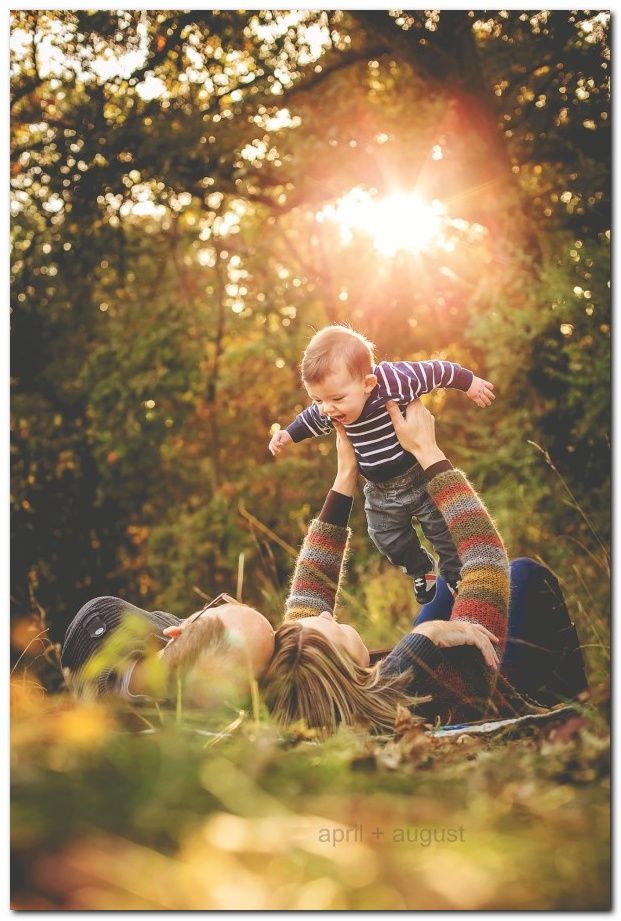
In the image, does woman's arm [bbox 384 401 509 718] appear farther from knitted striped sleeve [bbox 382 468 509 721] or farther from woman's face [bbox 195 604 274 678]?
woman's face [bbox 195 604 274 678]

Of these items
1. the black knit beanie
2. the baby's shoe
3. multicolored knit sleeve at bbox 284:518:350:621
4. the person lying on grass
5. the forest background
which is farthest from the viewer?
the forest background

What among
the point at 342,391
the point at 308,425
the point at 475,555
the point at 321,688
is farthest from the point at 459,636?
the point at 308,425

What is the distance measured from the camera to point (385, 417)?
2812 millimetres

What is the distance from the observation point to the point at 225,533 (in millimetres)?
7742

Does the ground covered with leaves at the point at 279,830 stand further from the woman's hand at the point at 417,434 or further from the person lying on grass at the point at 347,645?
the woman's hand at the point at 417,434

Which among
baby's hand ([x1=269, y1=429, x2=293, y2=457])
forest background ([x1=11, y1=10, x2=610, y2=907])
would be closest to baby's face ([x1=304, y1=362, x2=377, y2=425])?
baby's hand ([x1=269, y1=429, x2=293, y2=457])

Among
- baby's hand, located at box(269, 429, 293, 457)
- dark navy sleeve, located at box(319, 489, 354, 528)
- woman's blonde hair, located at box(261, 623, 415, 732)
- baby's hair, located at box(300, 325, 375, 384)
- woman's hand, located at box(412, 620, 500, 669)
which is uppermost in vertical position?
baby's hair, located at box(300, 325, 375, 384)

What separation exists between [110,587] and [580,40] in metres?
5.04

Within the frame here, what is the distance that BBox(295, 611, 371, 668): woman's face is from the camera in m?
2.21

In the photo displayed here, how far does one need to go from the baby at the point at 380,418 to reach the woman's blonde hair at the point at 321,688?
32.8 inches

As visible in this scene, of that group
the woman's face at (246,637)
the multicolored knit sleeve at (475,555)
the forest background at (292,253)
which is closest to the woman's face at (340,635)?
the woman's face at (246,637)

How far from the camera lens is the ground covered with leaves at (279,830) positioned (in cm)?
107

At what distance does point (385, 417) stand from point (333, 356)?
0.95 ft

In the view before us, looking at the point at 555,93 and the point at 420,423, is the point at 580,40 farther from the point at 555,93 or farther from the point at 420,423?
the point at 420,423
